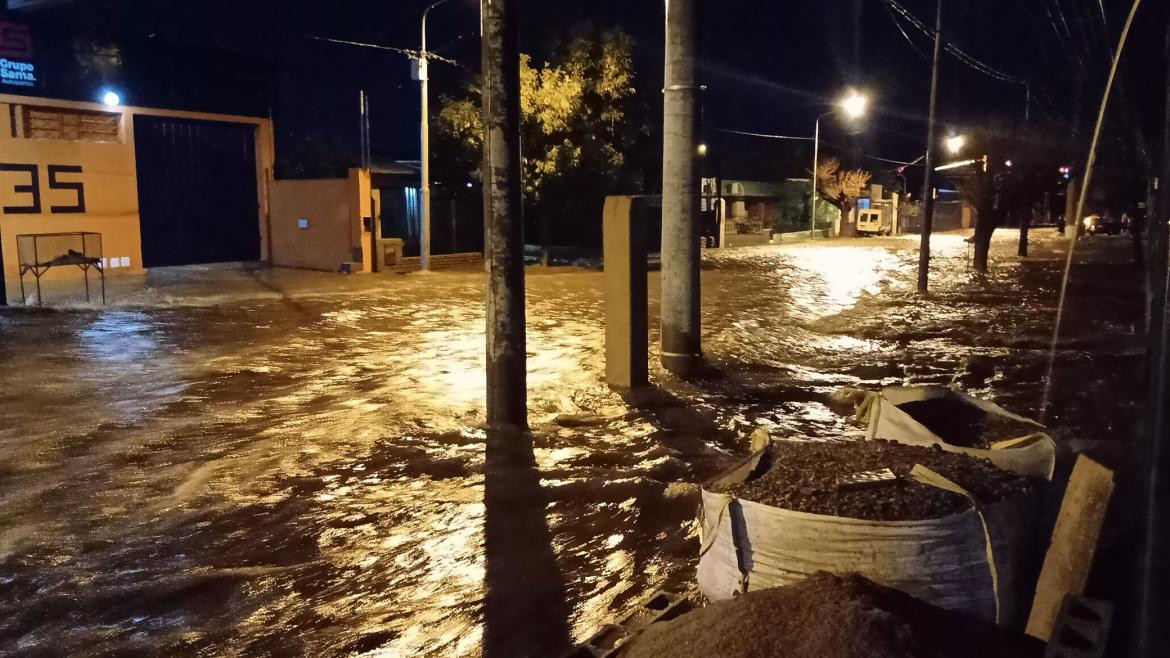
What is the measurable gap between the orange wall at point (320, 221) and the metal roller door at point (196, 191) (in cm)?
89

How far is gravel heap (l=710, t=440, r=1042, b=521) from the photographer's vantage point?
345cm

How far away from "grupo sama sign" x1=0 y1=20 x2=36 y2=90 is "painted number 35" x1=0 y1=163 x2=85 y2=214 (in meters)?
1.73

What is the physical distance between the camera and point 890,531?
10.8 ft

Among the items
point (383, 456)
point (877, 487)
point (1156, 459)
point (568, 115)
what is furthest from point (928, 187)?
point (877, 487)

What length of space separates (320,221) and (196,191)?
3.55m

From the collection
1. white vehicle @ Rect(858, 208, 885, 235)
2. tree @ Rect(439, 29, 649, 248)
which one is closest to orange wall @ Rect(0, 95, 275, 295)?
tree @ Rect(439, 29, 649, 248)

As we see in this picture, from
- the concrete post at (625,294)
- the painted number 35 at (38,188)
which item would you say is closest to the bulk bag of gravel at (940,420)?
the concrete post at (625,294)

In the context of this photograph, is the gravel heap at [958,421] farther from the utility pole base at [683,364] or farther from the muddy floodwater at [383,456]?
the utility pole base at [683,364]

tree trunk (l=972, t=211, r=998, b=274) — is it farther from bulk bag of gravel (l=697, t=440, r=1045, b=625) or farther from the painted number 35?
bulk bag of gravel (l=697, t=440, r=1045, b=625)

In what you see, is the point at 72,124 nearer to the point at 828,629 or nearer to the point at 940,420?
the point at 940,420

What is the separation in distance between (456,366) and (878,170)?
62942 mm

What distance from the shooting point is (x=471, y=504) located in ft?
19.5

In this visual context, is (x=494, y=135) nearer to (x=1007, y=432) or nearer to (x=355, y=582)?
(x=355, y=582)

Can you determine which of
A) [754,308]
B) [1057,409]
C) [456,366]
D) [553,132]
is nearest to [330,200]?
[553,132]
